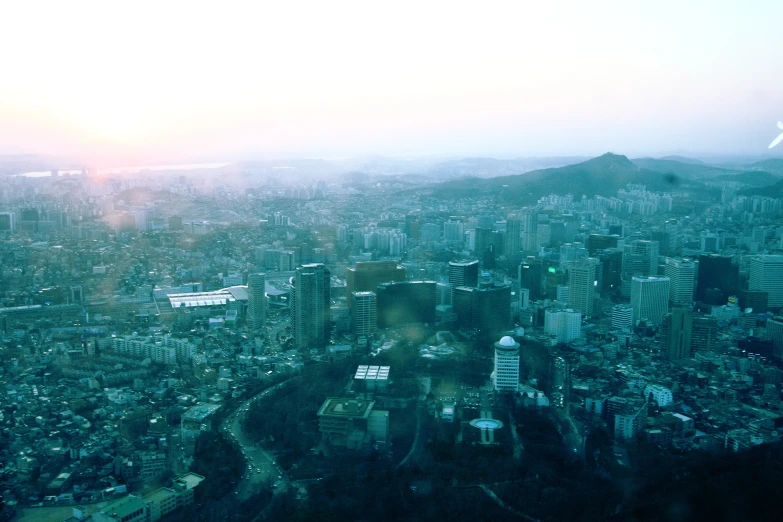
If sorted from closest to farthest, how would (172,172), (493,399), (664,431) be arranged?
(664,431), (493,399), (172,172)

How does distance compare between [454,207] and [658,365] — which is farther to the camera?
[454,207]

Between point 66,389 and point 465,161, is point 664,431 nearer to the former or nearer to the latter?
point 66,389

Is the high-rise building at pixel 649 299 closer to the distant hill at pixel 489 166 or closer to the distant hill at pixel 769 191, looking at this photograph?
the distant hill at pixel 769 191

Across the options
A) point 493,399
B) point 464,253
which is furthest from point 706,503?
point 464,253

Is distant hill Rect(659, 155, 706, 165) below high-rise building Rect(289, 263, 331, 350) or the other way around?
the other way around

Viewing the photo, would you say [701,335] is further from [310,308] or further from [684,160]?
[684,160]

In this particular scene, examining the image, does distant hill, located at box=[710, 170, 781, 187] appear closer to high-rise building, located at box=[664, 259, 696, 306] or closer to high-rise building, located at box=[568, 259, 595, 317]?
high-rise building, located at box=[664, 259, 696, 306]

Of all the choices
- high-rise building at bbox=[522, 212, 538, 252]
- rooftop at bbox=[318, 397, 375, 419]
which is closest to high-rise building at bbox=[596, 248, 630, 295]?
high-rise building at bbox=[522, 212, 538, 252]
